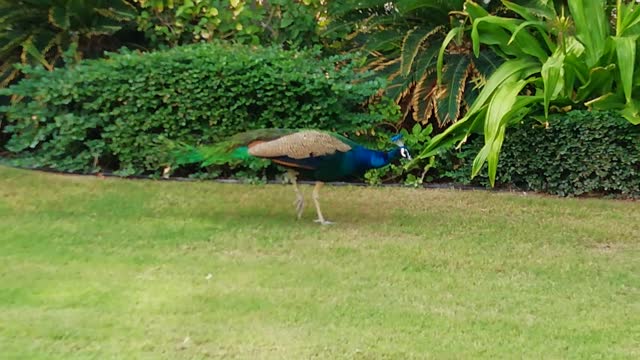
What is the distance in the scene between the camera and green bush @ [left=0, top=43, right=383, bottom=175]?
8789mm

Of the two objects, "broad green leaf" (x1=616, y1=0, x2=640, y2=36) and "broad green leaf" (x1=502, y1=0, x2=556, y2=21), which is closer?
"broad green leaf" (x1=616, y1=0, x2=640, y2=36)

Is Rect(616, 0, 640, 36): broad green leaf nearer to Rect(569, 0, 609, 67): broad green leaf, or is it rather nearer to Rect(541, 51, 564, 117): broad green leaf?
Rect(569, 0, 609, 67): broad green leaf

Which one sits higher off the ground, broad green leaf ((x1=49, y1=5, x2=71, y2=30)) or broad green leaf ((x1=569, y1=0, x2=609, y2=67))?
broad green leaf ((x1=569, y1=0, x2=609, y2=67))

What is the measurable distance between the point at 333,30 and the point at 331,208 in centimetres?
281

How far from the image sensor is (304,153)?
685cm

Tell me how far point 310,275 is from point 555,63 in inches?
138

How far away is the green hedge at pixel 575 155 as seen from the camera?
8.20 meters

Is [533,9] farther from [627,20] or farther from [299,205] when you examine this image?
[299,205]

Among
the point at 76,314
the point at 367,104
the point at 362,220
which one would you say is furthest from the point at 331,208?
the point at 76,314

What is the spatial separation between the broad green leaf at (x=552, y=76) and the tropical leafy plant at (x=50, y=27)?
4807 millimetres

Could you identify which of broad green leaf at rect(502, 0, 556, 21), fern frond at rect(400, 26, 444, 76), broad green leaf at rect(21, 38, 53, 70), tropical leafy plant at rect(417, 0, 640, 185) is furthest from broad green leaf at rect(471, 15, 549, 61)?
broad green leaf at rect(21, 38, 53, 70)

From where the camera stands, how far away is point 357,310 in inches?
195

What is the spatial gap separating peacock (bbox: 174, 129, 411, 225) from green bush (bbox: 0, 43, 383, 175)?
1713 mm

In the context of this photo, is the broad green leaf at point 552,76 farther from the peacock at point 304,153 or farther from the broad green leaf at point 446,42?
the peacock at point 304,153
